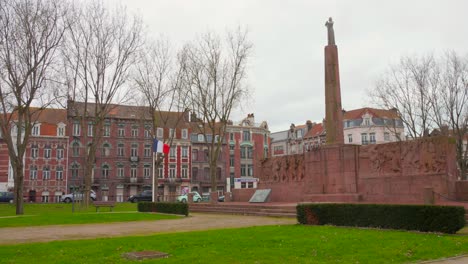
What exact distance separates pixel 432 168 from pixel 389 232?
1039 cm

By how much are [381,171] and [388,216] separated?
10.5 meters

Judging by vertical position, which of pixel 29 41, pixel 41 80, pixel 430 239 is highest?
pixel 29 41

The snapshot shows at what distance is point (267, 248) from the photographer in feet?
37.1

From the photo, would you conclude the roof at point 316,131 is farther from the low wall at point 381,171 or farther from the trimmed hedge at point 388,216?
the trimmed hedge at point 388,216

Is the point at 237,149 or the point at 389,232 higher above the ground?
the point at 237,149

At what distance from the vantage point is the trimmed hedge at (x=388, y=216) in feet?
45.3

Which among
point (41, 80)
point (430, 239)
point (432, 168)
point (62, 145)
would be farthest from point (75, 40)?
point (62, 145)

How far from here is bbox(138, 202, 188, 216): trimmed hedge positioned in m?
27.1

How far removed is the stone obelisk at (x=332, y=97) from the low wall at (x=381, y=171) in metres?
0.83

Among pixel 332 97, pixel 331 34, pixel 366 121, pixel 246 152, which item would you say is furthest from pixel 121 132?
pixel 332 97

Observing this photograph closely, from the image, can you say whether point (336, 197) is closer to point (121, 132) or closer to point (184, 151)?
point (184, 151)

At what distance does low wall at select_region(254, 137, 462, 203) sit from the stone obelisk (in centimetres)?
83

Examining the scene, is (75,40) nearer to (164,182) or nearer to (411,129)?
(411,129)

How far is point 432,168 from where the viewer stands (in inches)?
916
